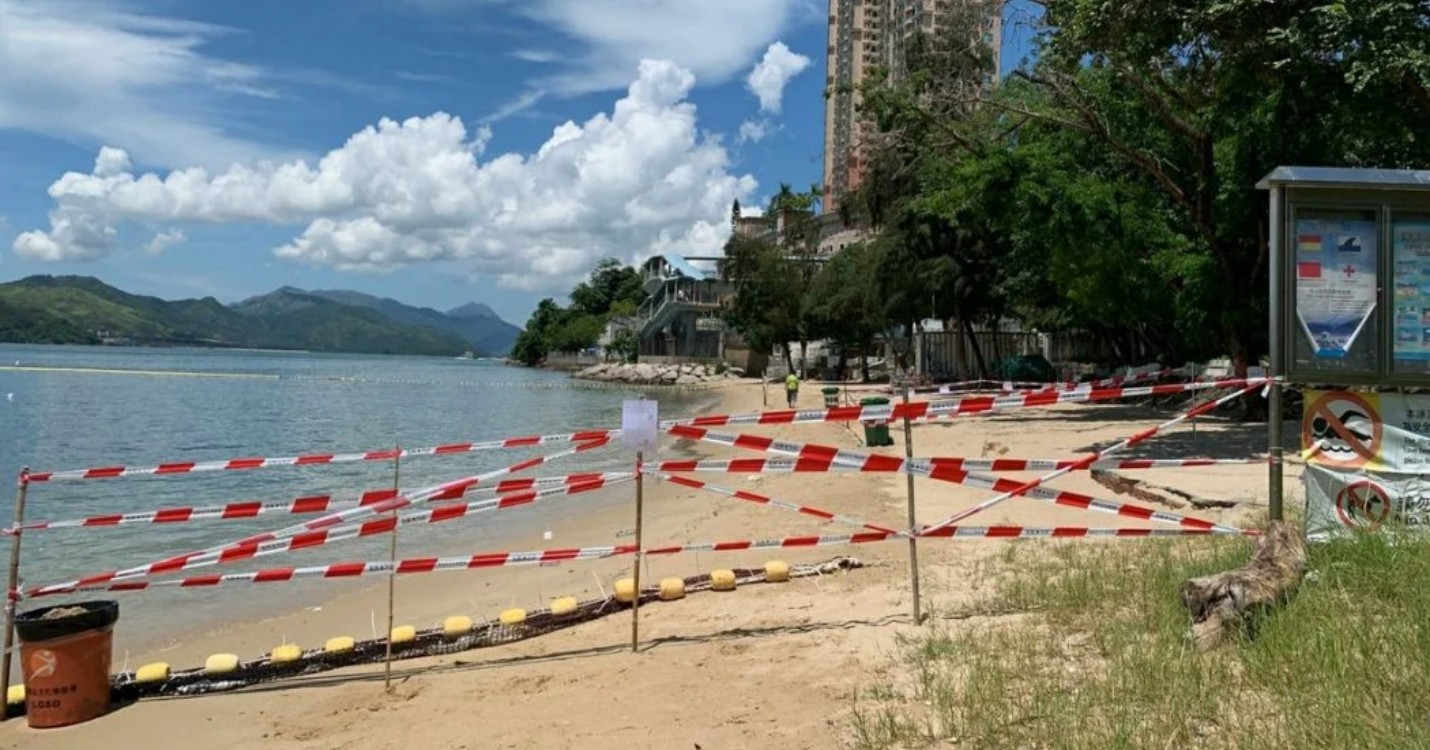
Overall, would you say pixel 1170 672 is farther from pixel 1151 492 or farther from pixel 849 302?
pixel 849 302

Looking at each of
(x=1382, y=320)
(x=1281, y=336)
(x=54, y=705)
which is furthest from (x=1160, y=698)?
(x=54, y=705)

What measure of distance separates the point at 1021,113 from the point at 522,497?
17814mm

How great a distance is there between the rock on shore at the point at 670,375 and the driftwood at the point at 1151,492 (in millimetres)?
66193

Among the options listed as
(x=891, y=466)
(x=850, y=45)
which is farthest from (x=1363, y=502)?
(x=850, y=45)

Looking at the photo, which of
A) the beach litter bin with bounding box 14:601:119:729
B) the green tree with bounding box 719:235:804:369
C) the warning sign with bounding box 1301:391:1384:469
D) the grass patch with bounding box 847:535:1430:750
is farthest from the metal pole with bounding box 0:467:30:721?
the green tree with bounding box 719:235:804:369

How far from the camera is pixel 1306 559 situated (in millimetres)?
5234

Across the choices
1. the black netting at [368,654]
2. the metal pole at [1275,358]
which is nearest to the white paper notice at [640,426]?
the black netting at [368,654]

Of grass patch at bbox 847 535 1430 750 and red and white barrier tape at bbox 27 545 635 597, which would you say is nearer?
grass patch at bbox 847 535 1430 750

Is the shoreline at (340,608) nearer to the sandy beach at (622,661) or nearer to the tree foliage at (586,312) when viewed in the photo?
the sandy beach at (622,661)

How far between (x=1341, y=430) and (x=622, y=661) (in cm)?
482

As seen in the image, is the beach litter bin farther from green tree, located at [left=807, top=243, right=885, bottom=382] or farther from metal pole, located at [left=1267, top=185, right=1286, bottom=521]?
green tree, located at [left=807, top=243, right=885, bottom=382]

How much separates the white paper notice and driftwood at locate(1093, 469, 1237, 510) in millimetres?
5202

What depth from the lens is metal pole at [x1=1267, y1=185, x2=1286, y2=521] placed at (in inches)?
233

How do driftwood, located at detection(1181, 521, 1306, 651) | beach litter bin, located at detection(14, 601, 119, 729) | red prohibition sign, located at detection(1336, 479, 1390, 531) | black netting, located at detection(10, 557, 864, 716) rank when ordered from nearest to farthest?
1. driftwood, located at detection(1181, 521, 1306, 651)
2. beach litter bin, located at detection(14, 601, 119, 729)
3. red prohibition sign, located at detection(1336, 479, 1390, 531)
4. black netting, located at detection(10, 557, 864, 716)
